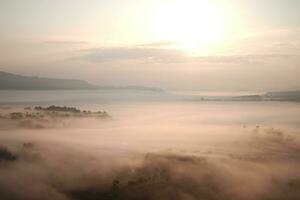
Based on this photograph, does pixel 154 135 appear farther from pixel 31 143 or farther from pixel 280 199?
pixel 280 199

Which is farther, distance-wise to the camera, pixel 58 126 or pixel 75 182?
pixel 58 126

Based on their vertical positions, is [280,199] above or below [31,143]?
below

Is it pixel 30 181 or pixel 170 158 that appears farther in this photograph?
pixel 170 158

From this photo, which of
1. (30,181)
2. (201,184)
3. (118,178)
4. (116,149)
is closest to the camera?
(30,181)

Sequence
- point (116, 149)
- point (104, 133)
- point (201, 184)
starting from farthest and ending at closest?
point (104, 133), point (116, 149), point (201, 184)

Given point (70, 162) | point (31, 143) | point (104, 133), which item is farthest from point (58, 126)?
point (70, 162)

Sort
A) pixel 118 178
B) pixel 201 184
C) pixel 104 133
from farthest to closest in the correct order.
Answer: pixel 104 133 < pixel 201 184 < pixel 118 178

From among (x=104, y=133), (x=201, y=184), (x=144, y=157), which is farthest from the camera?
(x=104, y=133)

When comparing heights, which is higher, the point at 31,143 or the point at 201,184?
the point at 31,143

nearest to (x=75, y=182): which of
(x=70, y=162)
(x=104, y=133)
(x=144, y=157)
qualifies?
(x=70, y=162)

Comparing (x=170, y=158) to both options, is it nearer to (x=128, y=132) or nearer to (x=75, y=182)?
(x=75, y=182)
